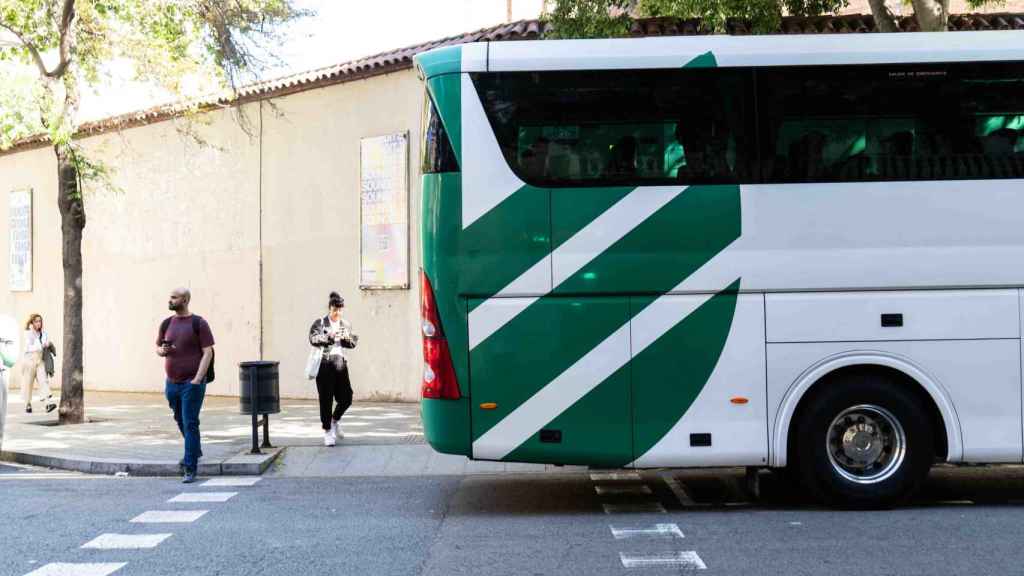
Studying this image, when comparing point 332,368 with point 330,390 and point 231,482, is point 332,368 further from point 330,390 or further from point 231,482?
point 231,482

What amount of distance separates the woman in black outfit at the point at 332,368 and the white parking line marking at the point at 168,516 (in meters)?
4.11

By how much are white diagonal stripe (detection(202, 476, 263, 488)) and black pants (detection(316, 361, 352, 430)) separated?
2.01 meters

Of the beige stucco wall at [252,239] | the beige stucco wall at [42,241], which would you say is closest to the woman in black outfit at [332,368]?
the beige stucco wall at [252,239]

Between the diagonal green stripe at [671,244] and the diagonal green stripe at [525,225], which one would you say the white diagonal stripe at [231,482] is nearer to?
the diagonal green stripe at [525,225]

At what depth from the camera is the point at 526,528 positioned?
8.41m

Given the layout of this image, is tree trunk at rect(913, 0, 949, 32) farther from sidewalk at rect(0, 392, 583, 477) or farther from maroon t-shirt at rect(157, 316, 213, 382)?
maroon t-shirt at rect(157, 316, 213, 382)

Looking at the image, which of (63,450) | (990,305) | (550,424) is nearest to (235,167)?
(63,450)

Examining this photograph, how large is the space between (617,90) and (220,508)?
4775mm

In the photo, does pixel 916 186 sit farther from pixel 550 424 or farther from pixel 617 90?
pixel 550 424

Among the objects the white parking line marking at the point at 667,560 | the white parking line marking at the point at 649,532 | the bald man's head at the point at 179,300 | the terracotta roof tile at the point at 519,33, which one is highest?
the terracotta roof tile at the point at 519,33

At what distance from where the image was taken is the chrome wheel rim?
28.9 feet

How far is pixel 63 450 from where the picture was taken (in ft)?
44.7

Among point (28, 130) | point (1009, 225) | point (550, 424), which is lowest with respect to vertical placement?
point (550, 424)

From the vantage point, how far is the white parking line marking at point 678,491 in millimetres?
9461
